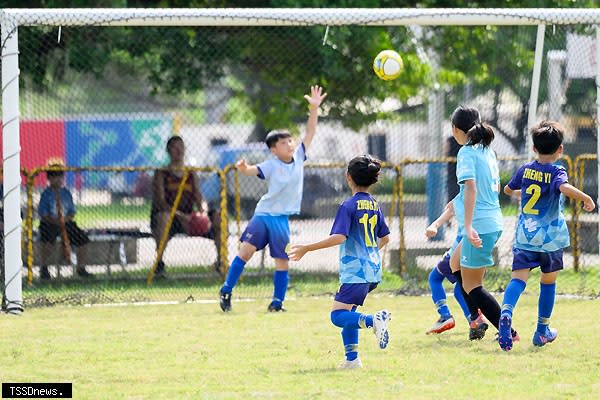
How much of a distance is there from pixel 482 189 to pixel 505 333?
112cm

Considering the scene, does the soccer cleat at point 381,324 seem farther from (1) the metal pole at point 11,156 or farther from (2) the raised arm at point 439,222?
(1) the metal pole at point 11,156

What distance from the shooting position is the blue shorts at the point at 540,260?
27.4ft

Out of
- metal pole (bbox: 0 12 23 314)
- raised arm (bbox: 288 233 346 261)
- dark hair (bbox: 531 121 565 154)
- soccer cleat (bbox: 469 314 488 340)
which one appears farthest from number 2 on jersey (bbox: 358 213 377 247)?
metal pole (bbox: 0 12 23 314)

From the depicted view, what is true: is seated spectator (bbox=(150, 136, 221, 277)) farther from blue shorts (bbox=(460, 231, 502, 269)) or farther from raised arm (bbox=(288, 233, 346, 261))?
raised arm (bbox=(288, 233, 346, 261))

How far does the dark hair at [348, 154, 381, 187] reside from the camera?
7.60 metres

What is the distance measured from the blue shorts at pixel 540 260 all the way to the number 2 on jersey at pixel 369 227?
1.35 metres

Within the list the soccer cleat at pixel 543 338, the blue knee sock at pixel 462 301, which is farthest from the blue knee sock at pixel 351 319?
the blue knee sock at pixel 462 301

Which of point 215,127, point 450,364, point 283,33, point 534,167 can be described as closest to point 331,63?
point 283,33

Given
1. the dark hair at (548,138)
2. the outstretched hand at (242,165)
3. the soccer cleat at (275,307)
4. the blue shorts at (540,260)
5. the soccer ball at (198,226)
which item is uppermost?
the dark hair at (548,138)

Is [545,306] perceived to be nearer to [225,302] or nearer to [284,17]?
[225,302]

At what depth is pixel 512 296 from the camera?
8258 mm

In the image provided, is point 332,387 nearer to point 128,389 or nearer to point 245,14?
point 128,389

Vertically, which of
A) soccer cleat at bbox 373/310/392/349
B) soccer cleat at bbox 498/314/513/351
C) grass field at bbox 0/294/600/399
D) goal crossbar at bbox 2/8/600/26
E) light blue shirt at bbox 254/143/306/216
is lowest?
grass field at bbox 0/294/600/399

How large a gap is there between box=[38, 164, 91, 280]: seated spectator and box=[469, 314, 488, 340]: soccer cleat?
6.65 metres
